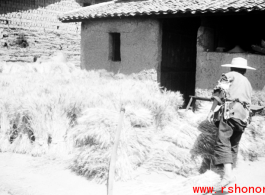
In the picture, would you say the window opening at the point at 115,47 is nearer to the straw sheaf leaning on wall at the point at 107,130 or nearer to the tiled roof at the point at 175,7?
Answer: the tiled roof at the point at 175,7

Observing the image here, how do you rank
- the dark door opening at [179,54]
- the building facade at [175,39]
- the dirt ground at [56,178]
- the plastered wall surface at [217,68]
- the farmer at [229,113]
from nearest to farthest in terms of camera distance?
1. the farmer at [229,113]
2. the dirt ground at [56,178]
3. the plastered wall surface at [217,68]
4. the building facade at [175,39]
5. the dark door opening at [179,54]

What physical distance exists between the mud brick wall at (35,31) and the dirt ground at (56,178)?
9250 mm

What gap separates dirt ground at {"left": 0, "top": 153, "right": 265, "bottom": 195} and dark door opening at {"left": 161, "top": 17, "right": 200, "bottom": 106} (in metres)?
5.28

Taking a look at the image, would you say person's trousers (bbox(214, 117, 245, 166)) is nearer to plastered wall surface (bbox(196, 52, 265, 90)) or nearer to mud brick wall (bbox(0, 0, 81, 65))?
plastered wall surface (bbox(196, 52, 265, 90))

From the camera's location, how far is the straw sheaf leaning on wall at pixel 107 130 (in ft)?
14.4

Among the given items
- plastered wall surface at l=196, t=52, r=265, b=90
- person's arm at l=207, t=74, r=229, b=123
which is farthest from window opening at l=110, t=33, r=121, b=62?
person's arm at l=207, t=74, r=229, b=123

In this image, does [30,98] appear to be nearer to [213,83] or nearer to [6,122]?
[6,122]

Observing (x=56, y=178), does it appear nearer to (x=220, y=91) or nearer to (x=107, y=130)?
(x=107, y=130)

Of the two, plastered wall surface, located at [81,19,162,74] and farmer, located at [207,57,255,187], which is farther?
plastered wall surface, located at [81,19,162,74]

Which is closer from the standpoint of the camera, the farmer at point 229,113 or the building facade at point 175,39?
the farmer at point 229,113

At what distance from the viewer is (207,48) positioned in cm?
823

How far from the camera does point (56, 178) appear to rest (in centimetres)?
448

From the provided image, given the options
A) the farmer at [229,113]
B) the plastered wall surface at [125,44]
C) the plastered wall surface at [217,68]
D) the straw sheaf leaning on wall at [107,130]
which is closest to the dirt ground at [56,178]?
the straw sheaf leaning on wall at [107,130]

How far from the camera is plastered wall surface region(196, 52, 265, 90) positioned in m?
7.13
